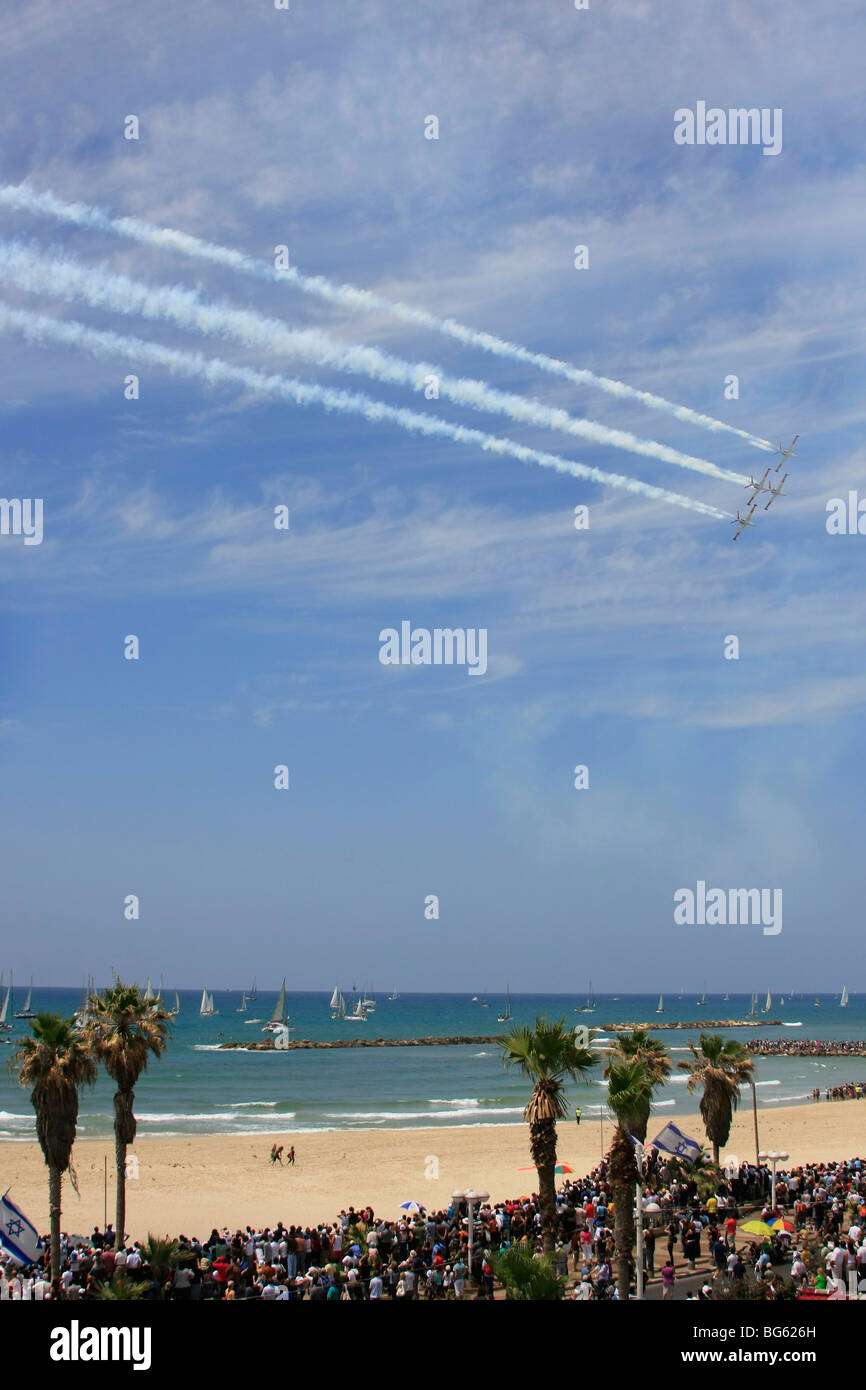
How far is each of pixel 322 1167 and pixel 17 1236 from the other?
30.5 meters

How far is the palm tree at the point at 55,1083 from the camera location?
23.8 metres

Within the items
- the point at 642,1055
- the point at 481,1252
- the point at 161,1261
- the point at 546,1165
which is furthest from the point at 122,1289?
the point at 642,1055

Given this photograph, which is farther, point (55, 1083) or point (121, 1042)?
point (121, 1042)

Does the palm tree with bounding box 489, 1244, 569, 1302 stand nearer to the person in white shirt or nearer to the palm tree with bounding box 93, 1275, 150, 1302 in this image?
the palm tree with bounding box 93, 1275, 150, 1302

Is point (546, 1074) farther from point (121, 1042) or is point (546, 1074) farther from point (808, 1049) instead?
point (808, 1049)

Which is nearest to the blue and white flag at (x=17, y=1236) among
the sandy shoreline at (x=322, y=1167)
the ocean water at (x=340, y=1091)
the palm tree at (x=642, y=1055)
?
the palm tree at (x=642, y=1055)

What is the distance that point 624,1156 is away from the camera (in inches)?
809

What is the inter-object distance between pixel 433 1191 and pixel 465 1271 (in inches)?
821

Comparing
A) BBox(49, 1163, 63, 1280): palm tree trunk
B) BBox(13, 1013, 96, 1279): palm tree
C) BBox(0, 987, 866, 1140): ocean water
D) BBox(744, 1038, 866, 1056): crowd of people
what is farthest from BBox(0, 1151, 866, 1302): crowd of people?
BBox(744, 1038, 866, 1056): crowd of people

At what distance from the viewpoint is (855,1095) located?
3118 inches

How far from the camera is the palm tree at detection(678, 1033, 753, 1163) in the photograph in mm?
35281

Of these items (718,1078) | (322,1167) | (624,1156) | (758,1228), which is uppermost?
(624,1156)
